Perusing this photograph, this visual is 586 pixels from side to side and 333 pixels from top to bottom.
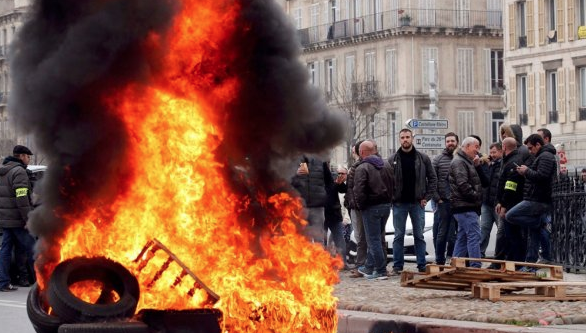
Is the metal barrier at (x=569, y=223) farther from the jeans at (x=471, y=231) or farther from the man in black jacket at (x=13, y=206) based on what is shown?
the man in black jacket at (x=13, y=206)

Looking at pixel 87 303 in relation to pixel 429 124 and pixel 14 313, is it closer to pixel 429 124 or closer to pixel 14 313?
pixel 14 313

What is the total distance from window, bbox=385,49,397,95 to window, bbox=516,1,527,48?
9.74m

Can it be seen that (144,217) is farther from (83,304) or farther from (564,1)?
(564,1)

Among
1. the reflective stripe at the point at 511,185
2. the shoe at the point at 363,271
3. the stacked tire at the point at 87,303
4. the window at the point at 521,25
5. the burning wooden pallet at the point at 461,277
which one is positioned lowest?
the shoe at the point at 363,271

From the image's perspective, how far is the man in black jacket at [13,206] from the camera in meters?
20.0

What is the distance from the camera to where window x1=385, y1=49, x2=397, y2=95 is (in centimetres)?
6544

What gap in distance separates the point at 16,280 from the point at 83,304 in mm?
10565

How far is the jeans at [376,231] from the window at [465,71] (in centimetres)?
4655

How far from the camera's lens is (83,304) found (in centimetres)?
1080

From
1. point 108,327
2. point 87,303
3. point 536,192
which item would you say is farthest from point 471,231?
point 108,327

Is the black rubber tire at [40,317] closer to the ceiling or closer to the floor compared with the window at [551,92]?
closer to the floor

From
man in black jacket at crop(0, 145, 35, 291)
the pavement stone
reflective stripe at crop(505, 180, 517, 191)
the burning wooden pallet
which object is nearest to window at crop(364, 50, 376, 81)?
man in black jacket at crop(0, 145, 35, 291)

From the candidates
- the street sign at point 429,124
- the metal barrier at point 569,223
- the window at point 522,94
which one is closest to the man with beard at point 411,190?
the metal barrier at point 569,223

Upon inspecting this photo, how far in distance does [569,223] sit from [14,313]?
299 inches
